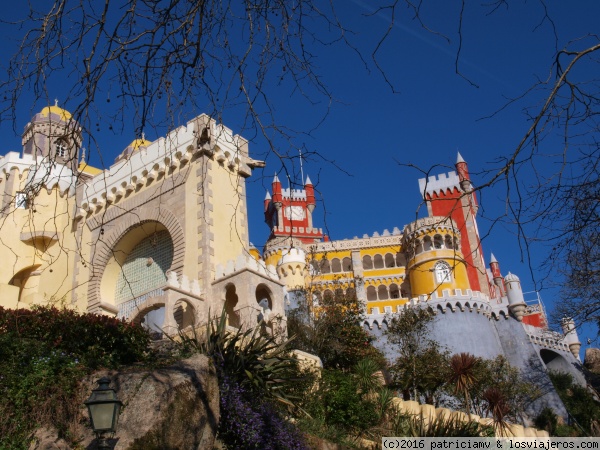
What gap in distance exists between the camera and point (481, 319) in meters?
34.9

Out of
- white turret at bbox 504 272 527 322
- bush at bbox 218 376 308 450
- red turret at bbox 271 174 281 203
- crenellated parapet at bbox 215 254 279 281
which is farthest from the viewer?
red turret at bbox 271 174 281 203

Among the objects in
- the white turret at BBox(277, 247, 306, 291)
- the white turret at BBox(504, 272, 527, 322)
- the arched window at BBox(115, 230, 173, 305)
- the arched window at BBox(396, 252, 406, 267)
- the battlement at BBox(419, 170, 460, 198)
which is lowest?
the arched window at BBox(115, 230, 173, 305)

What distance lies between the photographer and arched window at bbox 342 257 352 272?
52.5 m

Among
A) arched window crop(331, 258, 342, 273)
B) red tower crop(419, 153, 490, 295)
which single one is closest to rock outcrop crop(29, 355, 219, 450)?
red tower crop(419, 153, 490, 295)

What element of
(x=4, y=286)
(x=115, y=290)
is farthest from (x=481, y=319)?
(x=4, y=286)

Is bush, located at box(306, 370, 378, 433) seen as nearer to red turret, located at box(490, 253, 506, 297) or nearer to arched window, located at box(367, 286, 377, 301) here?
arched window, located at box(367, 286, 377, 301)

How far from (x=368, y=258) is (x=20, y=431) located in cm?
4652

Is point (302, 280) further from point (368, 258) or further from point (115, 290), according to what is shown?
point (115, 290)

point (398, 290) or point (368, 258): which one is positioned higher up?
point (368, 258)

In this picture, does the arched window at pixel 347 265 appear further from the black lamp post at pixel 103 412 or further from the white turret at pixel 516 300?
the black lamp post at pixel 103 412

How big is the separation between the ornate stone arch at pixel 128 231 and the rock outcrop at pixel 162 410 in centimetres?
952

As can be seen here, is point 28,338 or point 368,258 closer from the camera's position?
point 28,338

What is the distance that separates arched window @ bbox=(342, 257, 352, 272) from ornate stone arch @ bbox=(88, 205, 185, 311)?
33.7 metres

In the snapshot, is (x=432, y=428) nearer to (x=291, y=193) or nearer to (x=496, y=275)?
(x=291, y=193)
